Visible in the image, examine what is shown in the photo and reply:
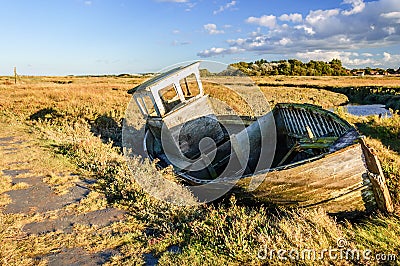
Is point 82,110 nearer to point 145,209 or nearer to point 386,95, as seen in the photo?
point 145,209

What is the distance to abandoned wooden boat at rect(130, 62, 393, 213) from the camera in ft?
16.9

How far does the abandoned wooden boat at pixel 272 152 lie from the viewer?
5.14m

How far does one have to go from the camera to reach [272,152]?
902 centimetres

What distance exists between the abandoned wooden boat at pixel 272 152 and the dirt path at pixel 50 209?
6.96 feet

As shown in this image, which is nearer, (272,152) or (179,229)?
(179,229)

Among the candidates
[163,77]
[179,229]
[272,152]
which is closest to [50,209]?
[179,229]

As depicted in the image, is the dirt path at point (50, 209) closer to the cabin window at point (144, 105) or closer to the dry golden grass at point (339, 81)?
the cabin window at point (144, 105)

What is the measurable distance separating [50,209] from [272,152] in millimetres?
5791

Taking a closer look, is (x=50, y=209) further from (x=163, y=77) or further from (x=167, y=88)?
(x=167, y=88)

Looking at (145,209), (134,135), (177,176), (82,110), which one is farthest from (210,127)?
(82,110)

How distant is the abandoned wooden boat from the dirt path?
2.12 m

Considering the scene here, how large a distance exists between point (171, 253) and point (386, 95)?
31.0 metres

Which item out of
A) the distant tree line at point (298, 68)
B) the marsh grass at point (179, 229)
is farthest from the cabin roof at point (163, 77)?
the distant tree line at point (298, 68)

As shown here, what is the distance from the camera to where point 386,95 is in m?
29.9
